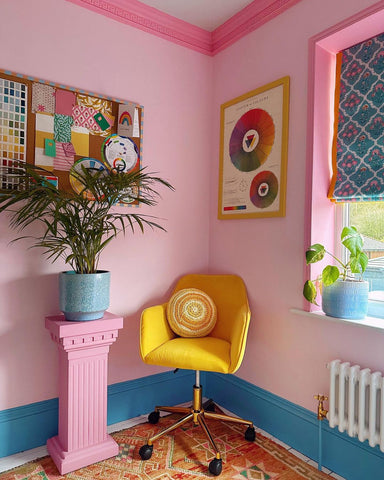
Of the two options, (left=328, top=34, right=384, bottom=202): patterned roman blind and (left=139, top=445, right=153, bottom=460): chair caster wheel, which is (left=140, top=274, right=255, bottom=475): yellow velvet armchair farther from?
(left=328, top=34, right=384, bottom=202): patterned roman blind

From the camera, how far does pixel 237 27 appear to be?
2.69 m

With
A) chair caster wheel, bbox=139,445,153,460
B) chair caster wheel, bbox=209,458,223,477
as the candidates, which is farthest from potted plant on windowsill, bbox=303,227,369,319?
chair caster wheel, bbox=139,445,153,460

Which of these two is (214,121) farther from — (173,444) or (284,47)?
(173,444)

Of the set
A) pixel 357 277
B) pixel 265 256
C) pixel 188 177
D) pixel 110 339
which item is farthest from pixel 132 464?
pixel 188 177

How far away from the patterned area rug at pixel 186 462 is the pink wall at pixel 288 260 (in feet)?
1.15

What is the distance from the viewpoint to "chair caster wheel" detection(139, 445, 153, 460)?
2066mm

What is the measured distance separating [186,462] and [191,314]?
885mm

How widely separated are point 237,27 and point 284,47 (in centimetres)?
53

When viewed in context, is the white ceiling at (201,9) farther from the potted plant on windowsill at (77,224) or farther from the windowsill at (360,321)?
the windowsill at (360,321)

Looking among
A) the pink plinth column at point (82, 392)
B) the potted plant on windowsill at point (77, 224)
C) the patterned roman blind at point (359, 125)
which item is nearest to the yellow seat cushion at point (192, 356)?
the pink plinth column at point (82, 392)

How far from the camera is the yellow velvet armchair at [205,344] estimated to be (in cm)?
213

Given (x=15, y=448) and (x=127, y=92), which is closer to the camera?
(x=15, y=448)

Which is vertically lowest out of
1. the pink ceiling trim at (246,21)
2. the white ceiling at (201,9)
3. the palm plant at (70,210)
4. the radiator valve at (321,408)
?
the radiator valve at (321,408)

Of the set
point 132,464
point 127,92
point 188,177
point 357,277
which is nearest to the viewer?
point 132,464
